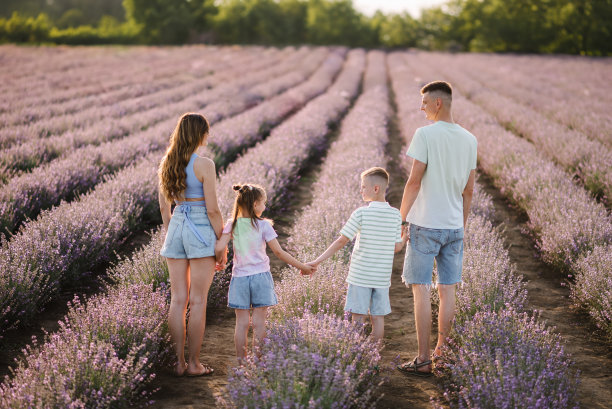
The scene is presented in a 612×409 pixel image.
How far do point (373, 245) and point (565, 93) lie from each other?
15.8m

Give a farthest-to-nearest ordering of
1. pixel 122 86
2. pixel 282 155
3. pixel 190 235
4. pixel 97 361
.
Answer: pixel 122 86, pixel 282 155, pixel 190 235, pixel 97 361

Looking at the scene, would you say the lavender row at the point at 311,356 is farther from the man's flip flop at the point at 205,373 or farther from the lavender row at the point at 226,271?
the man's flip flop at the point at 205,373

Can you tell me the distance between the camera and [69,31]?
45.1m

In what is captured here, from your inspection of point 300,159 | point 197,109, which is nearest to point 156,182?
point 300,159

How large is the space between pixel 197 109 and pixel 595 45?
4049 centimetres

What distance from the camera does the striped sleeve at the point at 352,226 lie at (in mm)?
3254

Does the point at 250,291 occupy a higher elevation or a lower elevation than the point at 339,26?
lower

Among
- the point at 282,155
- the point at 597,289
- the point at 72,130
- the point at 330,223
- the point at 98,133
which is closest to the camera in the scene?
the point at 597,289

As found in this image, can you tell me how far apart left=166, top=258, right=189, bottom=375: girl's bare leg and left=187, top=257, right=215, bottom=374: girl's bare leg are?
0.17ft

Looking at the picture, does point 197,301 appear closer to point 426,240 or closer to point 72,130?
point 426,240

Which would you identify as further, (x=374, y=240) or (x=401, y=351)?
(x=401, y=351)

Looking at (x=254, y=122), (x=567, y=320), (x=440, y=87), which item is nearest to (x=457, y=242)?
(x=440, y=87)

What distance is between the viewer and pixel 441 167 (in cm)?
327

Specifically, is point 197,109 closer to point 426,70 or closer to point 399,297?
point 399,297
